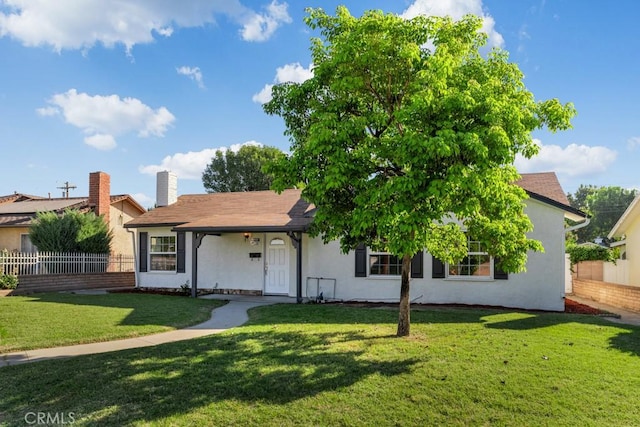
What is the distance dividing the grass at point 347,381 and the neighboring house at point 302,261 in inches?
162

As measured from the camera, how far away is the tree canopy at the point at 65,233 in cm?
1712

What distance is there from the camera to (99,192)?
20.9 m

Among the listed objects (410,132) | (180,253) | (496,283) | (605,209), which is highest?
(605,209)

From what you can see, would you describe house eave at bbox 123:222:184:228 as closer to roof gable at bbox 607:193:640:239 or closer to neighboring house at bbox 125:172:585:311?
neighboring house at bbox 125:172:585:311

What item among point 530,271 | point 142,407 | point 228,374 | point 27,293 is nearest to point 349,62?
point 228,374

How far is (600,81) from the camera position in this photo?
11906mm

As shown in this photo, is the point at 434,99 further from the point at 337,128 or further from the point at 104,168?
the point at 104,168

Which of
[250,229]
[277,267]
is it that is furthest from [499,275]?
[250,229]

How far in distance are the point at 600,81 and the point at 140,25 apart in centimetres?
1292

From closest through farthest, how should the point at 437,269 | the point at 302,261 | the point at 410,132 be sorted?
the point at 410,132
the point at 437,269
the point at 302,261

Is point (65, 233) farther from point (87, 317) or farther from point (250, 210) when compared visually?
point (87, 317)

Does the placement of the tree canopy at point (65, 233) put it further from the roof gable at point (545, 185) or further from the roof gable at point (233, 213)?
the roof gable at point (545, 185)

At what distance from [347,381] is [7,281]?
14.2m

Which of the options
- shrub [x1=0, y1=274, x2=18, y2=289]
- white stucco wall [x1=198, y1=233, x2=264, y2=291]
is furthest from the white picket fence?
white stucco wall [x1=198, y1=233, x2=264, y2=291]
